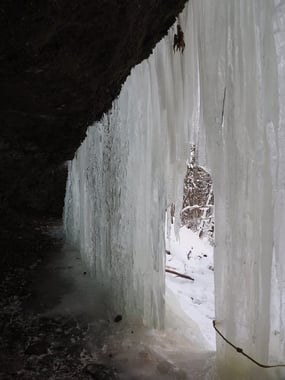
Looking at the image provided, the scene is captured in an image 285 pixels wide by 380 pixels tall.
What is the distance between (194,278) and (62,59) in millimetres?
5398

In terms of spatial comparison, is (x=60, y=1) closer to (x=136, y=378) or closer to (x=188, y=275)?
(x=136, y=378)

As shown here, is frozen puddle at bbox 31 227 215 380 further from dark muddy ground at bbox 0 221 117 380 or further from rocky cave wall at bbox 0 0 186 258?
rocky cave wall at bbox 0 0 186 258

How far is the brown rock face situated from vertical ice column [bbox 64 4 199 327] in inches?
9.3

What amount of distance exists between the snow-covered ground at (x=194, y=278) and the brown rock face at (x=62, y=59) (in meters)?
2.71

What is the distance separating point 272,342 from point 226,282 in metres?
0.37

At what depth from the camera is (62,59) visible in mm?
1989

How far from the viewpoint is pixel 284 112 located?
5.71 ft

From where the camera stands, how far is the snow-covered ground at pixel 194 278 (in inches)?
205

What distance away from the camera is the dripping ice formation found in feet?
5.99

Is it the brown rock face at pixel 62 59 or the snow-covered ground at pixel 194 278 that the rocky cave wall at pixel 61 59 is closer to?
the brown rock face at pixel 62 59

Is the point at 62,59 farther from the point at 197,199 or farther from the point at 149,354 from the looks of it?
the point at 197,199

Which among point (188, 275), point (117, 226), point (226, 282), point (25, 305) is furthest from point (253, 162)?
point (188, 275)

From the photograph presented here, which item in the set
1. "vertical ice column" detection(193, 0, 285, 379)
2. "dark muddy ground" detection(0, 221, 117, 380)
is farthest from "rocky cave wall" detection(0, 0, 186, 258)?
"dark muddy ground" detection(0, 221, 117, 380)

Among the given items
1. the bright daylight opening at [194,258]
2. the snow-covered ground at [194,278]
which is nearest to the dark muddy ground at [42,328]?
the bright daylight opening at [194,258]
